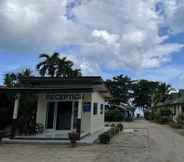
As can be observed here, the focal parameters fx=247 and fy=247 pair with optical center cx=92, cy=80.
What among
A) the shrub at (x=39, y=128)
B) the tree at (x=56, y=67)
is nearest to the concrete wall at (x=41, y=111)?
the shrub at (x=39, y=128)

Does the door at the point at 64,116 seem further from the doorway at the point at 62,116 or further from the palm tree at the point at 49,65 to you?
the palm tree at the point at 49,65

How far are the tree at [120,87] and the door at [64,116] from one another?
41827 mm

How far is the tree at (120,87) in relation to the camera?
59.1 metres

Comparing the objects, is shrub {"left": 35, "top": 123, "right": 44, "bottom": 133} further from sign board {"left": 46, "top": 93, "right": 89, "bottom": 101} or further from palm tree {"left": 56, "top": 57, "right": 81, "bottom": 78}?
palm tree {"left": 56, "top": 57, "right": 81, "bottom": 78}

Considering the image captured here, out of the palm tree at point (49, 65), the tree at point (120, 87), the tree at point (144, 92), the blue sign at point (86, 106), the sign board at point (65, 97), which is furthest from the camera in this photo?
the tree at point (144, 92)

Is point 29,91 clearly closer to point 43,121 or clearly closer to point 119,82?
point 43,121

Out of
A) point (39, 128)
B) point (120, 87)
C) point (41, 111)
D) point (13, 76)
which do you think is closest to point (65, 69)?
point (13, 76)

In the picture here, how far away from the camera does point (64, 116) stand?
54.5 feet

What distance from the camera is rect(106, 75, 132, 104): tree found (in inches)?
2327

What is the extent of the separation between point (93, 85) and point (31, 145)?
638cm

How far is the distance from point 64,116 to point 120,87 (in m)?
44.2

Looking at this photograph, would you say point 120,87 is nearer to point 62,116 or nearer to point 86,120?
point 86,120

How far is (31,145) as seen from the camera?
12.5 metres

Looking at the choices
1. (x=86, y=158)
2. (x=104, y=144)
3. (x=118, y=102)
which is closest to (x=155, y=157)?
(x=86, y=158)
